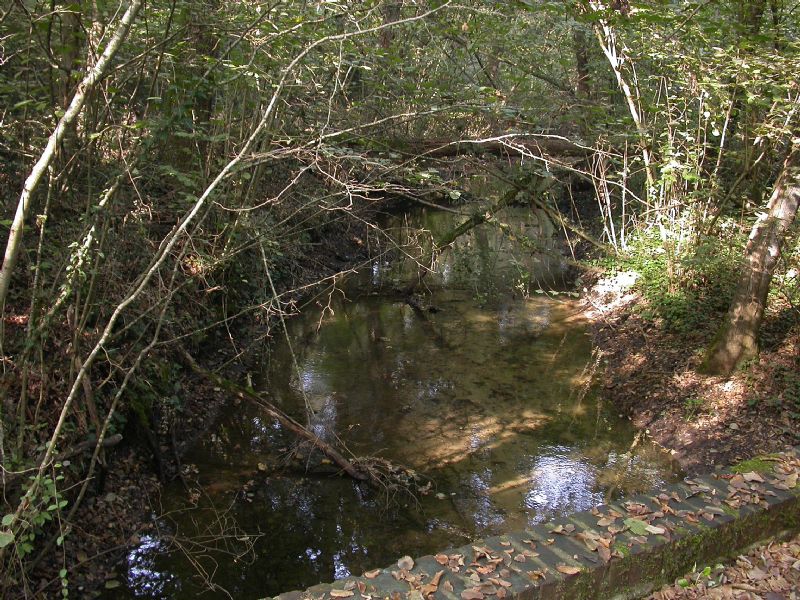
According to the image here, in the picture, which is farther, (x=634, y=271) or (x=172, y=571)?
(x=634, y=271)

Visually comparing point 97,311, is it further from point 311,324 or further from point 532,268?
point 532,268

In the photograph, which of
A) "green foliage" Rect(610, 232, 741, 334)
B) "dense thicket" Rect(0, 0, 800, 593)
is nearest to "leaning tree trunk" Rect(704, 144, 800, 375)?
"dense thicket" Rect(0, 0, 800, 593)

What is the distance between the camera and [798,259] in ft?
26.4

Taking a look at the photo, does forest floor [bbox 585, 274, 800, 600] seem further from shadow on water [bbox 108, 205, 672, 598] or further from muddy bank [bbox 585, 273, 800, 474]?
shadow on water [bbox 108, 205, 672, 598]

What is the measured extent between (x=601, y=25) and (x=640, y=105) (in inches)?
51.1

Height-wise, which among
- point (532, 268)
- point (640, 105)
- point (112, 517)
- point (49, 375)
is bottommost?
point (532, 268)

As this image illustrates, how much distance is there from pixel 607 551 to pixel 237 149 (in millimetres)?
5662

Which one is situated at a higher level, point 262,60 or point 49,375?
point 262,60

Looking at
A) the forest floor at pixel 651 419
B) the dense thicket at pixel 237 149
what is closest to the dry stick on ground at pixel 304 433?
the dense thicket at pixel 237 149

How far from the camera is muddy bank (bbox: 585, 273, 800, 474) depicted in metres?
6.71

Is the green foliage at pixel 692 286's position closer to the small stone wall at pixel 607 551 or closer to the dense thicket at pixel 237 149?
the dense thicket at pixel 237 149

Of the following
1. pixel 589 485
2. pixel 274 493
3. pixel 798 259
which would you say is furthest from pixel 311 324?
pixel 798 259

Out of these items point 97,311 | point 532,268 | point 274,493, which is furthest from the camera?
point 532,268

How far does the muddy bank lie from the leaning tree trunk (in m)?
0.22
